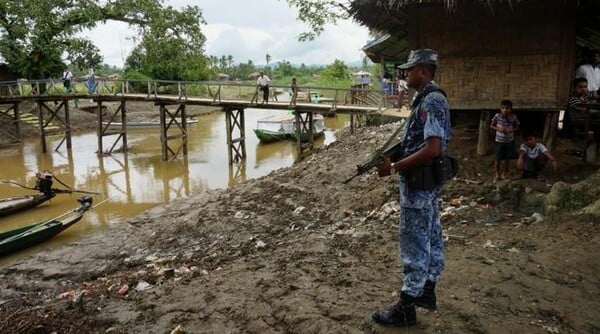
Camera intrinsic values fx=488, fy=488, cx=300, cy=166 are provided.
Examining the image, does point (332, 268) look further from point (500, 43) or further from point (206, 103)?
point (206, 103)

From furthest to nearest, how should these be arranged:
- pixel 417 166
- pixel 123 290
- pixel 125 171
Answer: pixel 125 171
pixel 123 290
pixel 417 166

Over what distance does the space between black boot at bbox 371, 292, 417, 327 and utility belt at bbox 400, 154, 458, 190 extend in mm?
772

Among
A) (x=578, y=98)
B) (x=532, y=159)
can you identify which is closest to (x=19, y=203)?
(x=532, y=159)

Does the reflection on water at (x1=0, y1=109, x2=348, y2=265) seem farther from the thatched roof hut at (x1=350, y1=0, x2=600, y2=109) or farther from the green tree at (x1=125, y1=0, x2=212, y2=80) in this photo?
the thatched roof hut at (x1=350, y1=0, x2=600, y2=109)

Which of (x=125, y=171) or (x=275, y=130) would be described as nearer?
(x=125, y=171)

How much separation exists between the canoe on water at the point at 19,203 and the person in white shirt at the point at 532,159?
435 inches

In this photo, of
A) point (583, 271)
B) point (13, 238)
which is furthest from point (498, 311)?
point (13, 238)

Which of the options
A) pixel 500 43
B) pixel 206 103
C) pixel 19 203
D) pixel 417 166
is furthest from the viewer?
pixel 206 103

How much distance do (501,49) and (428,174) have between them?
16.7ft

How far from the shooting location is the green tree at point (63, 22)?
84.0 ft

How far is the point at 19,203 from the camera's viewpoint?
1195cm

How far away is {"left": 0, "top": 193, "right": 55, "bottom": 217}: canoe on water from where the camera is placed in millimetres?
11648

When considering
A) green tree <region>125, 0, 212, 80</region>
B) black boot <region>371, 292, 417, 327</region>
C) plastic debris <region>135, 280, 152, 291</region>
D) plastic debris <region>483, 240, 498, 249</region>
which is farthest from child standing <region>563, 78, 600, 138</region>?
green tree <region>125, 0, 212, 80</region>

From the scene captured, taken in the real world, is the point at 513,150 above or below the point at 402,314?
above
